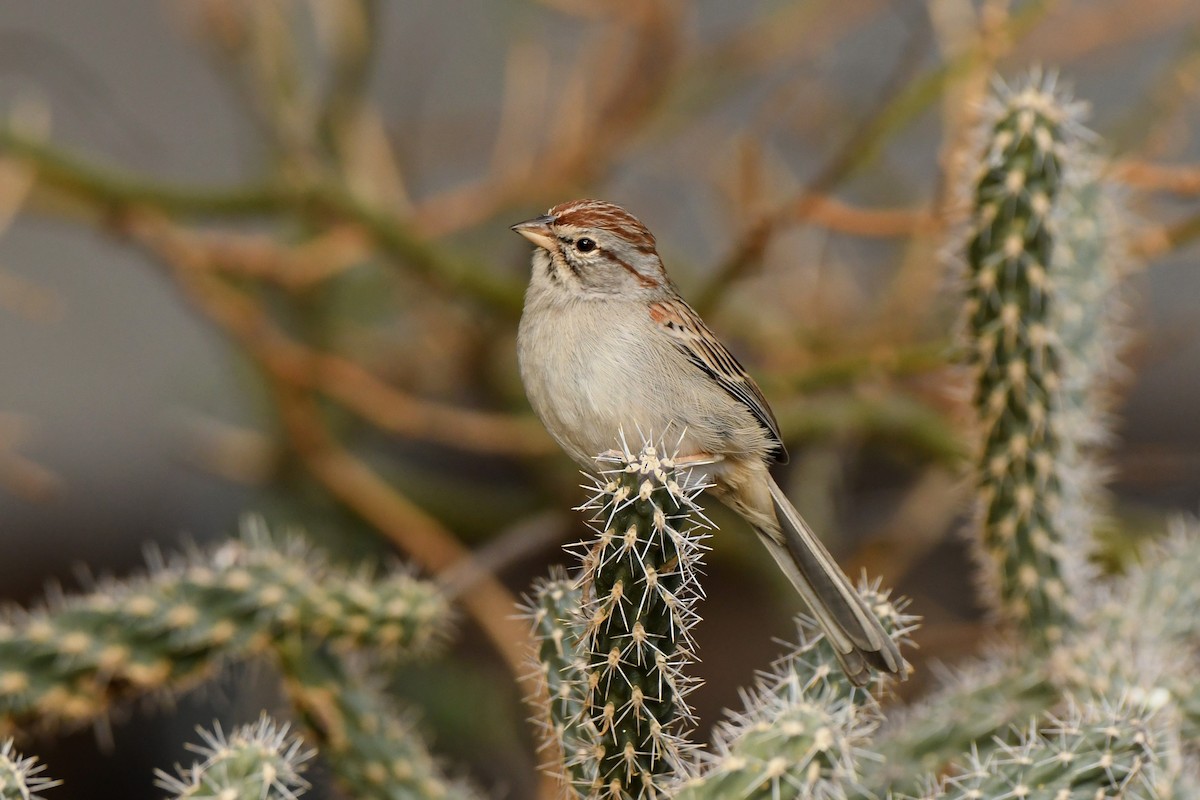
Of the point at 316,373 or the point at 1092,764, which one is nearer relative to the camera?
the point at 1092,764

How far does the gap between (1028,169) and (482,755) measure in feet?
10.00

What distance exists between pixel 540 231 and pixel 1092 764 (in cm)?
141

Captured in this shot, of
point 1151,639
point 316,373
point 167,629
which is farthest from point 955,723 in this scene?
point 316,373

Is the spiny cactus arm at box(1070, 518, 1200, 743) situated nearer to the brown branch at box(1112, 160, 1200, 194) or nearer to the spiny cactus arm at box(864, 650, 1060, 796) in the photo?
the spiny cactus arm at box(864, 650, 1060, 796)

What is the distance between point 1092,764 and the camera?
213 centimetres

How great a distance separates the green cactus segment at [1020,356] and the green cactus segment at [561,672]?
1.25 meters

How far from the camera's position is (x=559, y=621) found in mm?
2297

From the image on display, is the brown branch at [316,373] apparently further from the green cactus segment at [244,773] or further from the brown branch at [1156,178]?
the green cactus segment at [244,773]

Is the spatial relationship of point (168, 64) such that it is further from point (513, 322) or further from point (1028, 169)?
point (1028, 169)

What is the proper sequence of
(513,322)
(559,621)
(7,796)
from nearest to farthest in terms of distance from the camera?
1. (7,796)
2. (559,621)
3. (513,322)

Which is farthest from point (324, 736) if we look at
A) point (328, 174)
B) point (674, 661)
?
point (328, 174)

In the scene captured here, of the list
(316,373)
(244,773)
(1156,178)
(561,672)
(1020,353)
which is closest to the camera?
(244,773)

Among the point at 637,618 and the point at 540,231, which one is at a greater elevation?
the point at 540,231

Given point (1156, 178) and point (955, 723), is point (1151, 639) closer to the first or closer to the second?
point (955, 723)
